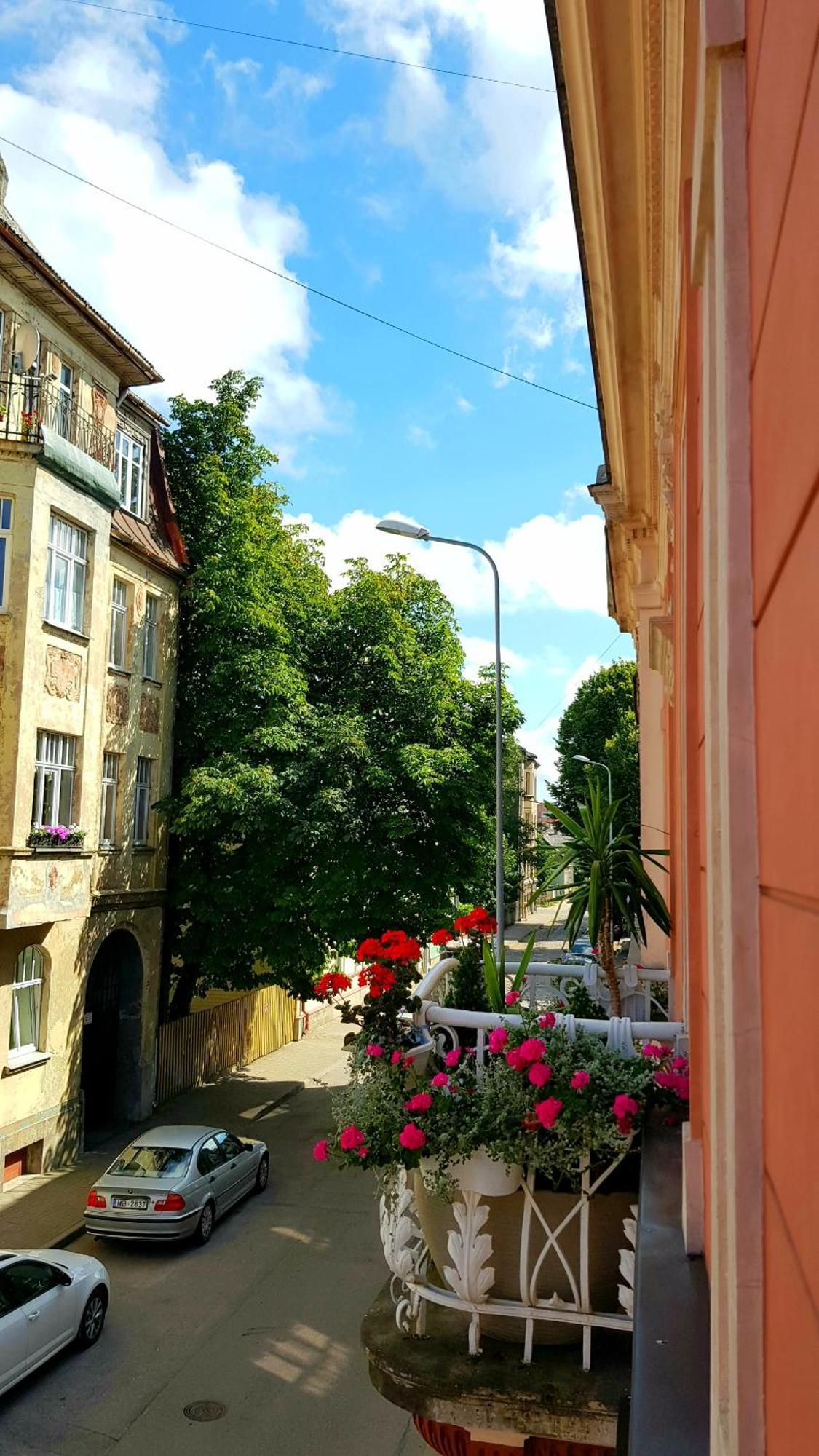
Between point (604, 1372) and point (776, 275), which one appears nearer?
point (776, 275)

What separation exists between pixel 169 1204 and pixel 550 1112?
41.7 ft

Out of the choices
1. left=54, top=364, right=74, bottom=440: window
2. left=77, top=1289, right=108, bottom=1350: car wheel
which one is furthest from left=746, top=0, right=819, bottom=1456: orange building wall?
left=54, top=364, right=74, bottom=440: window

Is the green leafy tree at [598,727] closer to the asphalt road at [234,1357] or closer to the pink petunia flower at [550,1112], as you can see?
the asphalt road at [234,1357]

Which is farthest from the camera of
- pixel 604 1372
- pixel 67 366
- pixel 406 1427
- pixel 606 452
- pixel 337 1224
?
pixel 67 366

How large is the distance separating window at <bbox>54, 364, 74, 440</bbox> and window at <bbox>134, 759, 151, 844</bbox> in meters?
6.53

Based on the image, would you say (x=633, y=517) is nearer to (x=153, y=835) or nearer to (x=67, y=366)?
(x=67, y=366)

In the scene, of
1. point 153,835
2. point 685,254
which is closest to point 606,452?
point 685,254

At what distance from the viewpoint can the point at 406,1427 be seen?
34.6 feet

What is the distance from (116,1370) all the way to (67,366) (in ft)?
50.8

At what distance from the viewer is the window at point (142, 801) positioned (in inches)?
859

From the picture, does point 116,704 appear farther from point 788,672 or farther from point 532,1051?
point 788,672

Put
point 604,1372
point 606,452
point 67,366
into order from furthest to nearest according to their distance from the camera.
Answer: point 67,366 → point 606,452 → point 604,1372

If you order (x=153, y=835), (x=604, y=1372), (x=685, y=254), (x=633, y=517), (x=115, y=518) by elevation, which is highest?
(x=115, y=518)

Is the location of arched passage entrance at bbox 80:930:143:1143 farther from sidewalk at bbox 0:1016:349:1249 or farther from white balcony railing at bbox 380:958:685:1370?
white balcony railing at bbox 380:958:685:1370
